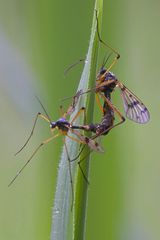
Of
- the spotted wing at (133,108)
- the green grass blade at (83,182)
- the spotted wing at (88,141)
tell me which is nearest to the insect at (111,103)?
the spotted wing at (133,108)

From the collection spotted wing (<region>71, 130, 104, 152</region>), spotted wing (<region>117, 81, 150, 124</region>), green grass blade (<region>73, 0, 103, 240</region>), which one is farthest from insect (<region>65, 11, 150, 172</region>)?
green grass blade (<region>73, 0, 103, 240</region>)

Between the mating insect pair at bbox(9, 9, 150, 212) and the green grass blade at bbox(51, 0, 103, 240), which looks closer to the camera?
the green grass blade at bbox(51, 0, 103, 240)

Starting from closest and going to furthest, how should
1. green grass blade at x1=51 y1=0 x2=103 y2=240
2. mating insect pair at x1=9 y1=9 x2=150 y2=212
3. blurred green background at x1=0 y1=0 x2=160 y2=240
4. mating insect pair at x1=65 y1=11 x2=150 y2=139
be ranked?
green grass blade at x1=51 y1=0 x2=103 y2=240 → blurred green background at x1=0 y1=0 x2=160 y2=240 → mating insect pair at x1=9 y1=9 x2=150 y2=212 → mating insect pair at x1=65 y1=11 x2=150 y2=139

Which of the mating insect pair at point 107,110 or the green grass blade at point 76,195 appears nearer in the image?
the green grass blade at point 76,195

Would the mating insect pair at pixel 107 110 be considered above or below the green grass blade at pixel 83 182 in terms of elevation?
above

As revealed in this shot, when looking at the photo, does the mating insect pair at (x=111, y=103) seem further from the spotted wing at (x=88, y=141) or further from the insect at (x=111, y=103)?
the spotted wing at (x=88, y=141)

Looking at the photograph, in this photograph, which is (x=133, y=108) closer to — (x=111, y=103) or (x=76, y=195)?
(x=111, y=103)

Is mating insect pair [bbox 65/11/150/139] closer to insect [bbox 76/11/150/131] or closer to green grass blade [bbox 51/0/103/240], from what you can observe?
insect [bbox 76/11/150/131]

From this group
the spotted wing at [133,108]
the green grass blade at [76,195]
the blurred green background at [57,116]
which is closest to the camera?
the green grass blade at [76,195]

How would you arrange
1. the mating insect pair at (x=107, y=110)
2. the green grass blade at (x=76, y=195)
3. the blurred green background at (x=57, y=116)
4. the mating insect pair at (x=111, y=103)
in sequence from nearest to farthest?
the green grass blade at (x=76, y=195) < the blurred green background at (x=57, y=116) < the mating insect pair at (x=107, y=110) < the mating insect pair at (x=111, y=103)
